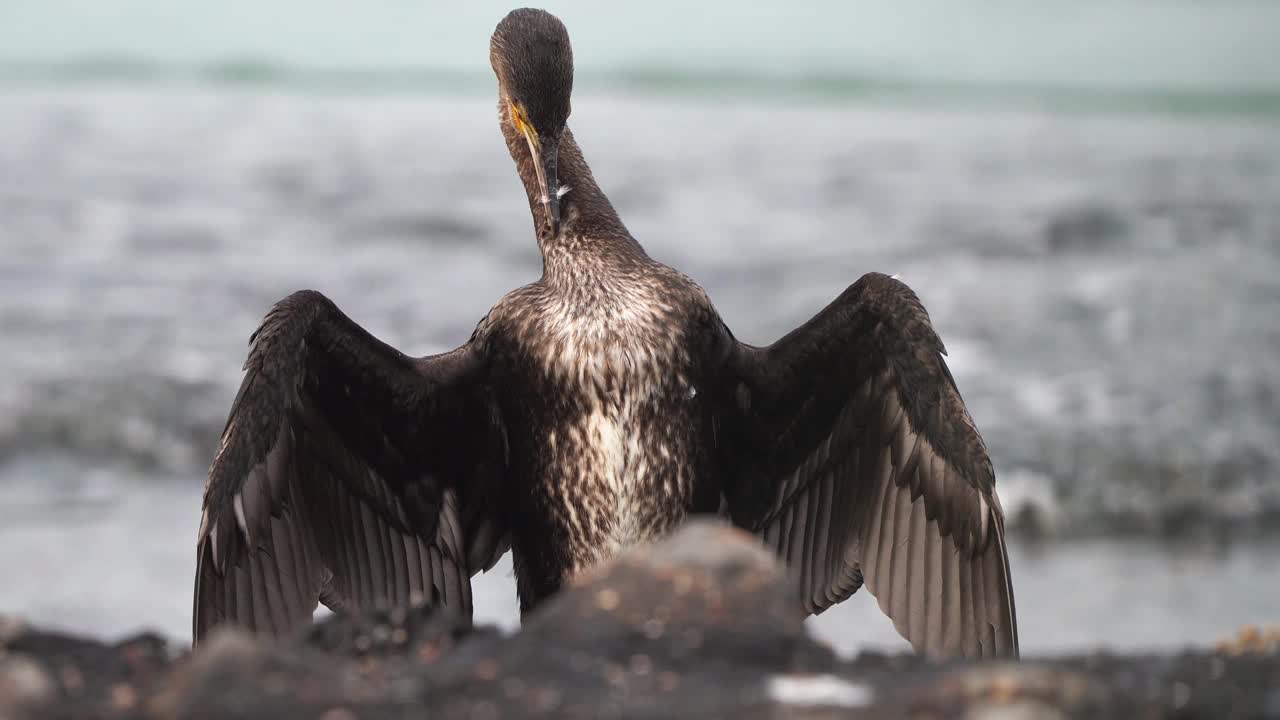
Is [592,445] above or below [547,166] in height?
below

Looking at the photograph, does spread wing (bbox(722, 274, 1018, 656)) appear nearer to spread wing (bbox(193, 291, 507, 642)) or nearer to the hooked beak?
the hooked beak

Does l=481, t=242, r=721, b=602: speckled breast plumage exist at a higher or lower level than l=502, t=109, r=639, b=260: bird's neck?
lower

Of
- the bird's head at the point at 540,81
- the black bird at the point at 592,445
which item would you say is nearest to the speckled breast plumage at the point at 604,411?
the black bird at the point at 592,445

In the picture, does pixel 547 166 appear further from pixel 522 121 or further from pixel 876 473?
pixel 876 473

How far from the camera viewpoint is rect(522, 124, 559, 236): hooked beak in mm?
5688

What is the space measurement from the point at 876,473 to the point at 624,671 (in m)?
2.85

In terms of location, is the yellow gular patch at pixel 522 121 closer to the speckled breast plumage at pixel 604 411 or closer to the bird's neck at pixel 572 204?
the bird's neck at pixel 572 204

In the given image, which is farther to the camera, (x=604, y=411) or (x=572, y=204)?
(x=572, y=204)

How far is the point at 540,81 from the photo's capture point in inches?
221

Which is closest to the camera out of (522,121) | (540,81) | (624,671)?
(624,671)

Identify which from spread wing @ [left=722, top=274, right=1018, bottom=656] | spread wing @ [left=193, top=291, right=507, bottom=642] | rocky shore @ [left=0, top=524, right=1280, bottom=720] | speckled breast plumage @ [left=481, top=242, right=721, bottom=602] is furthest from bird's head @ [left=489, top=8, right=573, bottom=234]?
rocky shore @ [left=0, top=524, right=1280, bottom=720]

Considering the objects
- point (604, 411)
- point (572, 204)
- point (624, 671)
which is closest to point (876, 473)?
point (604, 411)

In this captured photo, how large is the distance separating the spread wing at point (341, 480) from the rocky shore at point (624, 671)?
65.9 inches

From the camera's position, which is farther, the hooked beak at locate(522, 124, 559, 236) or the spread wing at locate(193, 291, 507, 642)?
the hooked beak at locate(522, 124, 559, 236)
